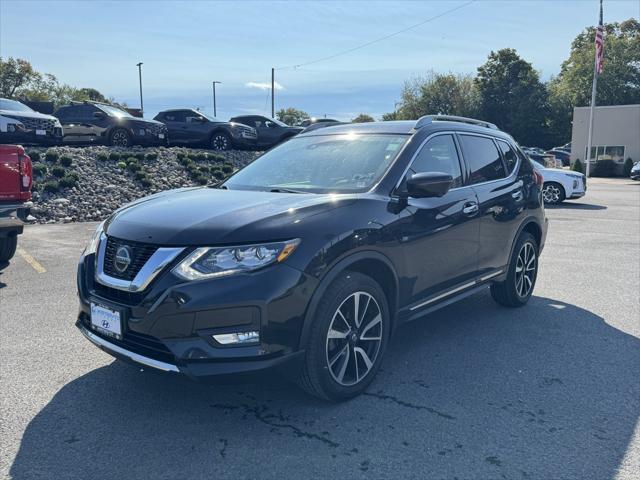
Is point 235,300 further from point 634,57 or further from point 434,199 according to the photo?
point 634,57

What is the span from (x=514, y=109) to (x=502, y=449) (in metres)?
63.9

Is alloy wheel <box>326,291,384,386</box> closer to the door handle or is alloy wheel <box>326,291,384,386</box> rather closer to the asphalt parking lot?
the asphalt parking lot

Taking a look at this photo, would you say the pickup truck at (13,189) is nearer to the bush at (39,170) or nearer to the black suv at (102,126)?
the bush at (39,170)

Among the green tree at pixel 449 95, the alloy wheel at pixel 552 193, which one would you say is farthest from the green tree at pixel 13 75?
the alloy wheel at pixel 552 193

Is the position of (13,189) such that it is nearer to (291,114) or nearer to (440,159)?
(440,159)

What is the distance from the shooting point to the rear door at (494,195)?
490 centimetres

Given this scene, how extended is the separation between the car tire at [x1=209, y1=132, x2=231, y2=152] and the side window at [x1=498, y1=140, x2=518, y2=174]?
620 inches

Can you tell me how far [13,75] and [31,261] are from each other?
67.9 meters

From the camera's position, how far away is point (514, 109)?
202 ft

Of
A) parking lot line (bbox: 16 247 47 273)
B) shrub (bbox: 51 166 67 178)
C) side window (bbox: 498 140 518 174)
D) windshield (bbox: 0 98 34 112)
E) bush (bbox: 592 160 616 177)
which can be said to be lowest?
bush (bbox: 592 160 616 177)

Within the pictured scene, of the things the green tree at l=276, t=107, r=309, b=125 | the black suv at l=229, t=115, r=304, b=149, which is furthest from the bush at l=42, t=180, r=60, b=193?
the green tree at l=276, t=107, r=309, b=125

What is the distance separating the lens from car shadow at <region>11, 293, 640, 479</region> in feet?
9.48

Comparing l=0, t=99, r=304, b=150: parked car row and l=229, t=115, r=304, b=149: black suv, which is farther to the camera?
l=229, t=115, r=304, b=149: black suv

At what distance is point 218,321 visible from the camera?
3.00m
